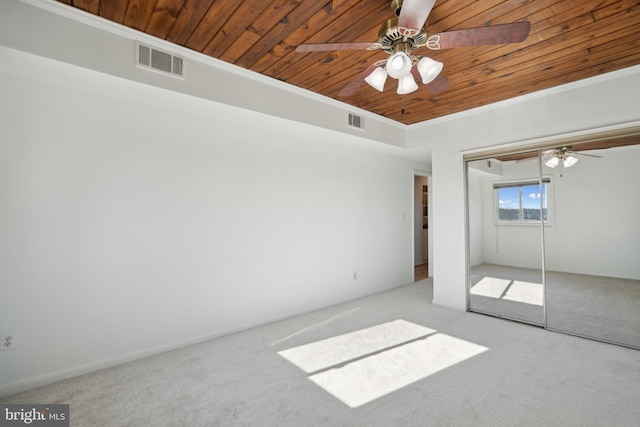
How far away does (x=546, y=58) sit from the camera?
2.60 m

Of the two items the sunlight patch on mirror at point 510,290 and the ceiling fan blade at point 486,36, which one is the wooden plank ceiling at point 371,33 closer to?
the ceiling fan blade at point 486,36

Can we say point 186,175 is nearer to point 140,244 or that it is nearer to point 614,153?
point 140,244

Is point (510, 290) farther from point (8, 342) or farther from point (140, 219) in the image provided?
point (8, 342)

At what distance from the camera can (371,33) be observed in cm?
223

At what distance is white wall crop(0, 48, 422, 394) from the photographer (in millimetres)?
2219

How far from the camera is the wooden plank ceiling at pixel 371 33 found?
1959 millimetres

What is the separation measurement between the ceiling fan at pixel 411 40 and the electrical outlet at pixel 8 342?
2900 millimetres

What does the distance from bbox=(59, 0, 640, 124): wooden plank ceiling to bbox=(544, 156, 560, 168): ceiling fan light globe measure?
802 mm

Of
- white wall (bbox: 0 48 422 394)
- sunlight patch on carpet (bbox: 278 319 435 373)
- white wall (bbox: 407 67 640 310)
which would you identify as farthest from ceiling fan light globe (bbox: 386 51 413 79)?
white wall (bbox: 407 67 640 310)

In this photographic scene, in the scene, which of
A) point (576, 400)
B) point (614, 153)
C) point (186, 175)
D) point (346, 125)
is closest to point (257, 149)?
point (186, 175)

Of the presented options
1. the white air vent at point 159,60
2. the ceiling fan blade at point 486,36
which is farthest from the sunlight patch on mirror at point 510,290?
the white air vent at point 159,60

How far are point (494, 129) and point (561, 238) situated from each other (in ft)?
4.95

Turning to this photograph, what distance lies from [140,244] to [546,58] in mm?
4009

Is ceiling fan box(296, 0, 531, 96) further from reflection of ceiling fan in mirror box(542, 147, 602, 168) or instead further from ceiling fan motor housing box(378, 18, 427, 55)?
reflection of ceiling fan in mirror box(542, 147, 602, 168)
